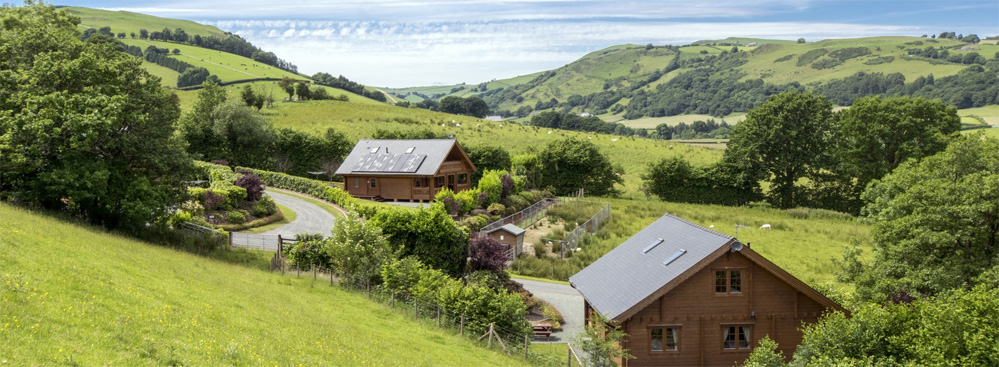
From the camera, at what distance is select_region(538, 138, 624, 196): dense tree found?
72438 mm

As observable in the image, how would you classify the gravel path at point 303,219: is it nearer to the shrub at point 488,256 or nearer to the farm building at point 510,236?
the farm building at point 510,236

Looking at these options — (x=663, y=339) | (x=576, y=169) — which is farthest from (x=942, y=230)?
(x=576, y=169)

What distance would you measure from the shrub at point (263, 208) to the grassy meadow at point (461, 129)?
41844 mm

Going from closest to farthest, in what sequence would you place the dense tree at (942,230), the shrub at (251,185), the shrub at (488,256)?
the dense tree at (942,230), the shrub at (488,256), the shrub at (251,185)

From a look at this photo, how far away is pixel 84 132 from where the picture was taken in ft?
97.0

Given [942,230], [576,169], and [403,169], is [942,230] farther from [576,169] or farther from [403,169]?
[576,169]

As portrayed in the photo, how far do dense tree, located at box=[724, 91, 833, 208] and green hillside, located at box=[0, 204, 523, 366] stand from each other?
52287mm

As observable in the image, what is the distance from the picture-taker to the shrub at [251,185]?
45.9 meters

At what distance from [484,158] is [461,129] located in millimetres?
31161

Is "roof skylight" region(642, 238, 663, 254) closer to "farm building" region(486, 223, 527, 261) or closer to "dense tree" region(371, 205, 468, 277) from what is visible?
"dense tree" region(371, 205, 468, 277)

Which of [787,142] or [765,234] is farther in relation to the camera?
[787,142]

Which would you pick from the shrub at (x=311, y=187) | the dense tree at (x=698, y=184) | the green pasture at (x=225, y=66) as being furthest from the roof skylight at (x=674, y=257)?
the green pasture at (x=225, y=66)

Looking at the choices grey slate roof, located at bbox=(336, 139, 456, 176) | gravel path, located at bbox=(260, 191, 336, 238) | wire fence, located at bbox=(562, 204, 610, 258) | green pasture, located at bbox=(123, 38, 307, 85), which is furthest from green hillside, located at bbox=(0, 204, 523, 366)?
green pasture, located at bbox=(123, 38, 307, 85)

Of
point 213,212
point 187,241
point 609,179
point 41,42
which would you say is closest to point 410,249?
point 187,241
